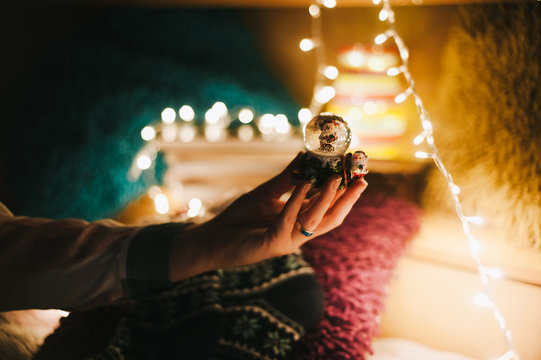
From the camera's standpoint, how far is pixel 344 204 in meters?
0.60

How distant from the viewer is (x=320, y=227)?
65cm

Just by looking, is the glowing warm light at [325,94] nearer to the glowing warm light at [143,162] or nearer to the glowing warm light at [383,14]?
the glowing warm light at [383,14]

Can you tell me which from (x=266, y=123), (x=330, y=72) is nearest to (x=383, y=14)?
(x=330, y=72)

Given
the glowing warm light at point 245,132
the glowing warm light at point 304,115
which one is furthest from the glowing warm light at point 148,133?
the glowing warm light at point 304,115

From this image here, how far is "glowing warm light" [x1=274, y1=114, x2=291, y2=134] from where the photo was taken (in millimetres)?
1666

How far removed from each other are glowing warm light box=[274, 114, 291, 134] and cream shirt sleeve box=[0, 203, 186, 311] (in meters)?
1.04

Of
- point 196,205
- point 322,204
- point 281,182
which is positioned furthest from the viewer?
point 196,205

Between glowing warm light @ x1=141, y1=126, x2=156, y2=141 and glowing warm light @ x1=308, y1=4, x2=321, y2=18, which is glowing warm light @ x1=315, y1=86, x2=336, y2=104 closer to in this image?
glowing warm light @ x1=308, y1=4, x2=321, y2=18

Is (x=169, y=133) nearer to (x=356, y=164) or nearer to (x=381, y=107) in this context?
(x=381, y=107)

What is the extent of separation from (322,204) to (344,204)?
62 millimetres

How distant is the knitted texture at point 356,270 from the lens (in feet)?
2.53

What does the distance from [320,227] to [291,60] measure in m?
1.29

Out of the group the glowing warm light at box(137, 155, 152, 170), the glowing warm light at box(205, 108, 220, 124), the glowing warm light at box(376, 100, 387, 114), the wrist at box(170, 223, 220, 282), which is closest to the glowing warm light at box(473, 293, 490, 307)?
the wrist at box(170, 223, 220, 282)

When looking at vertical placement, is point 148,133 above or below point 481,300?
above
